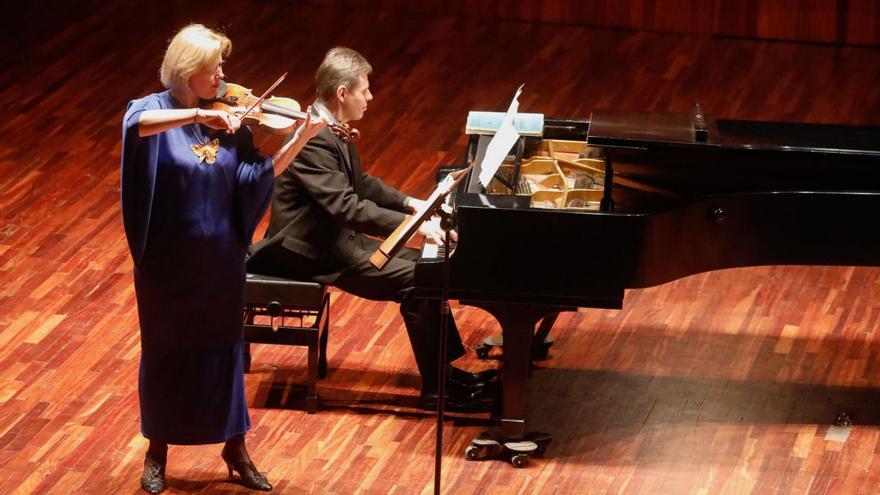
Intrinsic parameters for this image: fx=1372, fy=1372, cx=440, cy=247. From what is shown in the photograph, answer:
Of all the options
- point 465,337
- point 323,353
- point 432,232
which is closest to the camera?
point 432,232

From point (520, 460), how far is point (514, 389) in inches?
9.9

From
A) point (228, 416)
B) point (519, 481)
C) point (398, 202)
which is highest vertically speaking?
point (398, 202)

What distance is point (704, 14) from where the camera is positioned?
9141 mm

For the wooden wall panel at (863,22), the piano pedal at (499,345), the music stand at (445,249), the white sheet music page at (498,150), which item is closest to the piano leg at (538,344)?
the piano pedal at (499,345)

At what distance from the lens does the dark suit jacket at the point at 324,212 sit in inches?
191

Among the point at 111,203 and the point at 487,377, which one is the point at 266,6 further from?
the point at 487,377

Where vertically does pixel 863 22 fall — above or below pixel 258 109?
below

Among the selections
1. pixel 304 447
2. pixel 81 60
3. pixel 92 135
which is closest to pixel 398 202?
pixel 304 447

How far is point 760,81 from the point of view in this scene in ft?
27.8

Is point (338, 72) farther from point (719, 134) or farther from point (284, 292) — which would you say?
point (719, 134)

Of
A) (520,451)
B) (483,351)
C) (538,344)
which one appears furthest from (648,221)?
(483,351)

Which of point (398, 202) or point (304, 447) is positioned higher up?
point (398, 202)

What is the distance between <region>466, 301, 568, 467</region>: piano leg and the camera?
458cm

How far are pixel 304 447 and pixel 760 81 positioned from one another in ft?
15.5
